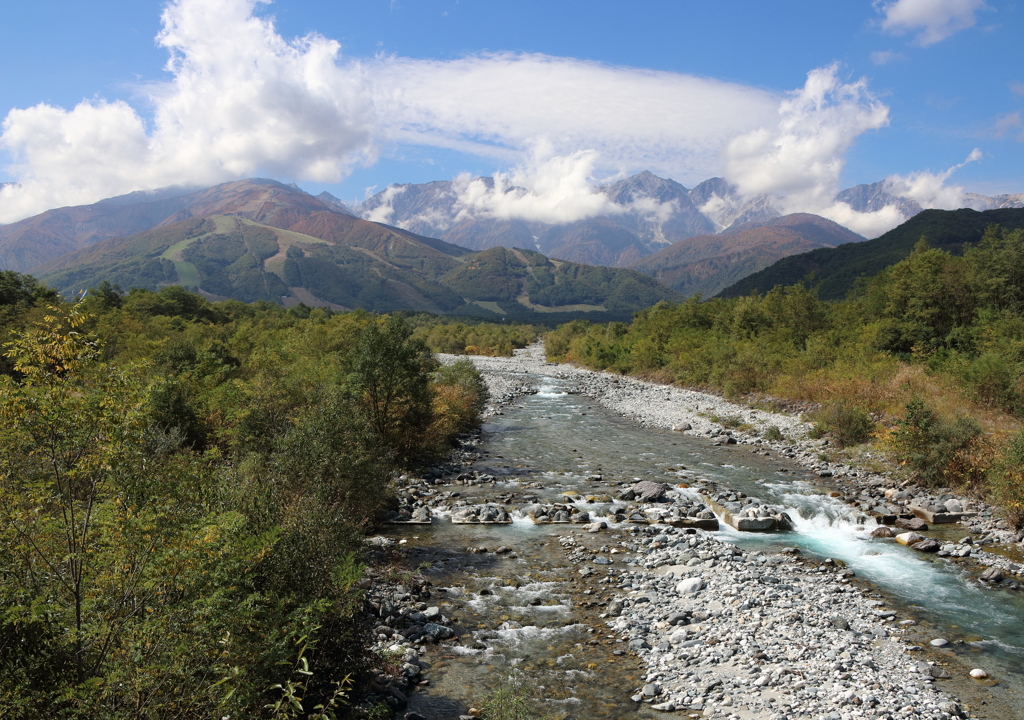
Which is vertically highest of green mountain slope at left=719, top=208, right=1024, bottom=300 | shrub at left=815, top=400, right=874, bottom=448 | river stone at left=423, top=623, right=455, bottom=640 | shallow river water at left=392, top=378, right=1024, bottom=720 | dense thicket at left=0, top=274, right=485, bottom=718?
green mountain slope at left=719, top=208, right=1024, bottom=300

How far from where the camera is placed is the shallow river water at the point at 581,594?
30.5 ft

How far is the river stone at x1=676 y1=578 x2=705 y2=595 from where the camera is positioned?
12.6m

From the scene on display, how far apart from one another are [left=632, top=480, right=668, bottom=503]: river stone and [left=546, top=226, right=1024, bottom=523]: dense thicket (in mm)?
9431

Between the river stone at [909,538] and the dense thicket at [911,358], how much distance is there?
283cm

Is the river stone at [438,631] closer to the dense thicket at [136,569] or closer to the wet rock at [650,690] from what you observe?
the dense thicket at [136,569]

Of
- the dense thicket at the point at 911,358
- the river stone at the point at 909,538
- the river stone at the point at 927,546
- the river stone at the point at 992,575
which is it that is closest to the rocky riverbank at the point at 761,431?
the river stone at the point at 992,575

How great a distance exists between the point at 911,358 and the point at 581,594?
1284 inches

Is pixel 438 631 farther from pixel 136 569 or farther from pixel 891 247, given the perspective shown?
pixel 891 247

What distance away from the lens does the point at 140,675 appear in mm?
5207

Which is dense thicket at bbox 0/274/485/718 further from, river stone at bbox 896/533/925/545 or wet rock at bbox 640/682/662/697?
river stone at bbox 896/533/925/545

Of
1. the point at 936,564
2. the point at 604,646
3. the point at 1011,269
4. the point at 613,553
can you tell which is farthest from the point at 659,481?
the point at 1011,269

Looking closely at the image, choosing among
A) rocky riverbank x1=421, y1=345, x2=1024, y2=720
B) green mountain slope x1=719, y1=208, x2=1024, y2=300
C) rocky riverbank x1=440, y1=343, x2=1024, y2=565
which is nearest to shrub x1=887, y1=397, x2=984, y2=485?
rocky riverbank x1=440, y1=343, x2=1024, y2=565

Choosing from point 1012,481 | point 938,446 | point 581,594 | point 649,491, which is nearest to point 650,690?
point 581,594

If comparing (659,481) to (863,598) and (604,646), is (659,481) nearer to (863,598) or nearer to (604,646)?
(863,598)
